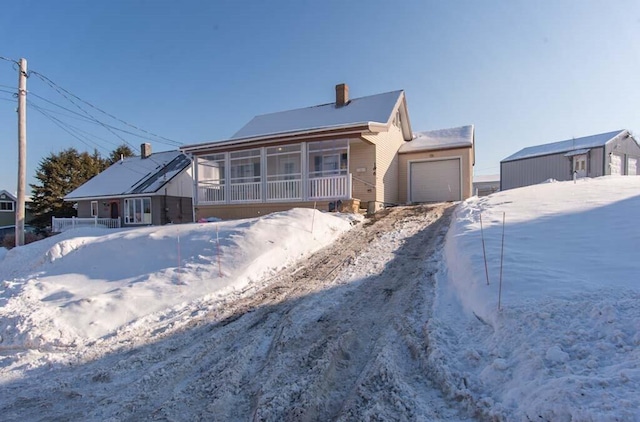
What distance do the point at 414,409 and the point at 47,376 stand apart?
445cm

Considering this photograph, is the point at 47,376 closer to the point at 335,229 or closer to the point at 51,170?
the point at 335,229

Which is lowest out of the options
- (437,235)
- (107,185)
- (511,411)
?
(511,411)

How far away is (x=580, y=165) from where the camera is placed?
22.4 meters

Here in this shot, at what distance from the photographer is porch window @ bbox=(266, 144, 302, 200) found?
14312 mm

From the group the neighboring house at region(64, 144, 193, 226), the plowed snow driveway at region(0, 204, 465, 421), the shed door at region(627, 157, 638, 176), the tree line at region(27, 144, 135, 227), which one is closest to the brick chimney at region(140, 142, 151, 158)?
the neighboring house at region(64, 144, 193, 226)

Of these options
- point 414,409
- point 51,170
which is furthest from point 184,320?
point 51,170

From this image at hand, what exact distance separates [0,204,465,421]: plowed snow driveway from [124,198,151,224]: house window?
20.2 metres

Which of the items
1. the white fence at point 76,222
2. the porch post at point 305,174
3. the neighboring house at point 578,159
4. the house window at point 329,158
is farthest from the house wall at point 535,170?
the white fence at point 76,222

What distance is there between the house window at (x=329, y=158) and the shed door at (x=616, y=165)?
18178 millimetres

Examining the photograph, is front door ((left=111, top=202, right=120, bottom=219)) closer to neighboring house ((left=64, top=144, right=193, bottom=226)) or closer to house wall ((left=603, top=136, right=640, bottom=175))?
neighboring house ((left=64, top=144, right=193, bottom=226))

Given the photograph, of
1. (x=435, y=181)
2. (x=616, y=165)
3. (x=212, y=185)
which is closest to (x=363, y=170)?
(x=435, y=181)

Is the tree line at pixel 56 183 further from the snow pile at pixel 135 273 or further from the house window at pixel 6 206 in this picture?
the snow pile at pixel 135 273

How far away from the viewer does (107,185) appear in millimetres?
26656

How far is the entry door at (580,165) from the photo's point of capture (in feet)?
72.4
